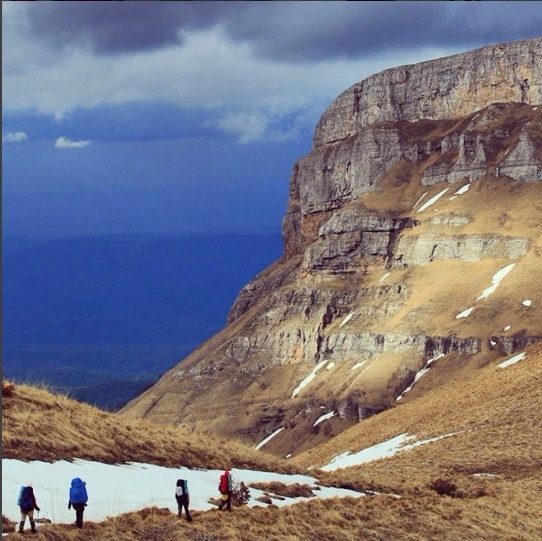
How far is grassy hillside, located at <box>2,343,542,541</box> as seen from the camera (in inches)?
978

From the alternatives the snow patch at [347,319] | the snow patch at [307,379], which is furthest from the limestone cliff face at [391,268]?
the snow patch at [307,379]

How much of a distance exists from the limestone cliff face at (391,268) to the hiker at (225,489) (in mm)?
78999

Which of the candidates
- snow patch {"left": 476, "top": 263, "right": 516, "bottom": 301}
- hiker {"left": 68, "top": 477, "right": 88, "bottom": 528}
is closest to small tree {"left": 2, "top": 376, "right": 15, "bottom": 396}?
hiker {"left": 68, "top": 477, "right": 88, "bottom": 528}

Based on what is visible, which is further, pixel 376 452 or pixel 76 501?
pixel 376 452

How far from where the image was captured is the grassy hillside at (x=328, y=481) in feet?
81.5

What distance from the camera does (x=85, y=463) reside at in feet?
94.0

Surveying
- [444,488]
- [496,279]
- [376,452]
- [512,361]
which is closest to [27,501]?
[444,488]

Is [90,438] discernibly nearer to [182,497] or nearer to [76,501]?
[182,497]

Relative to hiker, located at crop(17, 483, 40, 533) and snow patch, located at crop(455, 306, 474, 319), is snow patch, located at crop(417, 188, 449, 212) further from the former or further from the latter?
hiker, located at crop(17, 483, 40, 533)

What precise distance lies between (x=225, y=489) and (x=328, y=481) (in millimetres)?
9073

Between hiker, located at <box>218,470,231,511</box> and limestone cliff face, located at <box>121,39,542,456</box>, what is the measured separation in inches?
3110

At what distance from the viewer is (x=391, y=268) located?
133375 mm

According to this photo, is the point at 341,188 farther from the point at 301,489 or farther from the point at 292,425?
the point at 301,489

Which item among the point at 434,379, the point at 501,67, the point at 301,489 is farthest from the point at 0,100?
the point at 501,67
